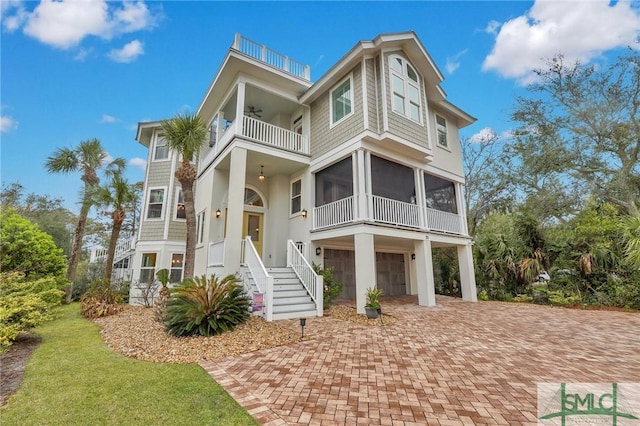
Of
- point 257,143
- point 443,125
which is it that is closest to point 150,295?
point 257,143

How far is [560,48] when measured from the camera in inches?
614

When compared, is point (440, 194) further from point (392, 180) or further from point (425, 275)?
point (425, 275)

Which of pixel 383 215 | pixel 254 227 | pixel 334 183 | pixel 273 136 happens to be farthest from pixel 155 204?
pixel 383 215

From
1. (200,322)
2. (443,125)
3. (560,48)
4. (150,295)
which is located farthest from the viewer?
(560,48)

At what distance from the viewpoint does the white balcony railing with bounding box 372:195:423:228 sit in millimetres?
10023

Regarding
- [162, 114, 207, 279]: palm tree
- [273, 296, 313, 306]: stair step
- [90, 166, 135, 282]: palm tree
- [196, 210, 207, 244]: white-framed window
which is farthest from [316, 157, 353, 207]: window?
[90, 166, 135, 282]: palm tree

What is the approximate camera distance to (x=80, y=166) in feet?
50.7

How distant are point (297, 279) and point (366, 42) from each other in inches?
353

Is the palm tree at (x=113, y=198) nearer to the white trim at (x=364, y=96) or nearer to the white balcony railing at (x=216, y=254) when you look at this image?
the white balcony railing at (x=216, y=254)

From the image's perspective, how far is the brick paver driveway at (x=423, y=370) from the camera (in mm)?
3141

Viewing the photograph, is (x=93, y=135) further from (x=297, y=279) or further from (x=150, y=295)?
(x=297, y=279)

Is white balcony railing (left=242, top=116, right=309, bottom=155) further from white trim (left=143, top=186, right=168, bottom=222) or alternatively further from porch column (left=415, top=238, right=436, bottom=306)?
white trim (left=143, top=186, right=168, bottom=222)

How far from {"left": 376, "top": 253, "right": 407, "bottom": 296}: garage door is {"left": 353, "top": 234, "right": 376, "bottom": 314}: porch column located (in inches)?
198

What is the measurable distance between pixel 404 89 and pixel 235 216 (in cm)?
835
